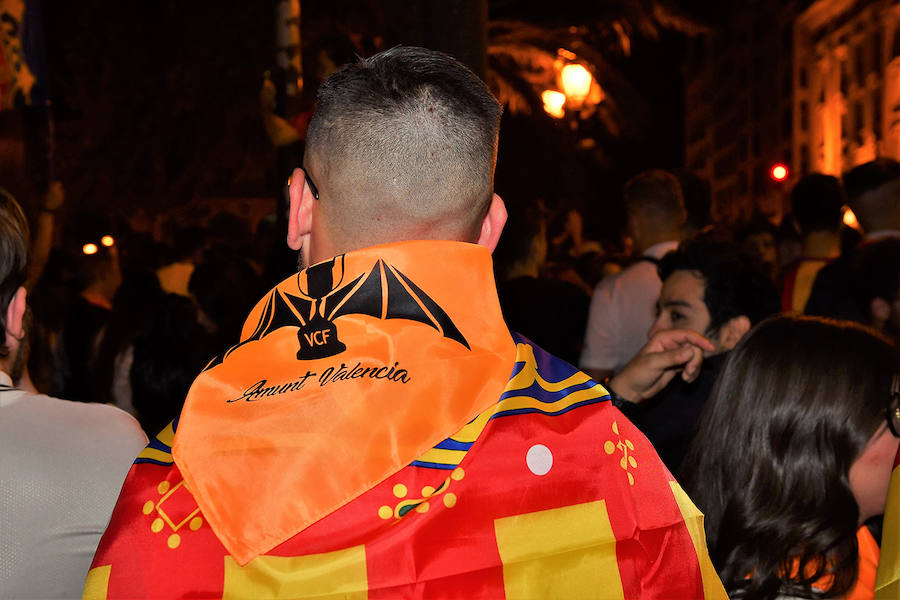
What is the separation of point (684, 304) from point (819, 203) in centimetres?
218

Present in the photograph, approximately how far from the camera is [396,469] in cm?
147

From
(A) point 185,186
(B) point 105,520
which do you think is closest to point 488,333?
(B) point 105,520

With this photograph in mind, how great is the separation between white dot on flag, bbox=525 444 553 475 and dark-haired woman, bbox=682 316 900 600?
1.07 m

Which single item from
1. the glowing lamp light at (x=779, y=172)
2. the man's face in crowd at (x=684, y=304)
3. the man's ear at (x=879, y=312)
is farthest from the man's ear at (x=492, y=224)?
the glowing lamp light at (x=779, y=172)

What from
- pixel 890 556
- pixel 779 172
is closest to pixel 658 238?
pixel 890 556

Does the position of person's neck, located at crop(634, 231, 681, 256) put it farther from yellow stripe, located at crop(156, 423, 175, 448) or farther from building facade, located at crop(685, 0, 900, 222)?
building facade, located at crop(685, 0, 900, 222)

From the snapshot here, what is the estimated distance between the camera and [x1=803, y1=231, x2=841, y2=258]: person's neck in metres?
5.63

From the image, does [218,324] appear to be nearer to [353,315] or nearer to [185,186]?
[353,315]

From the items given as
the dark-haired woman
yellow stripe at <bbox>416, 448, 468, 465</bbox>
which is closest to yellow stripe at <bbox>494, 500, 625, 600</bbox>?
yellow stripe at <bbox>416, 448, 468, 465</bbox>

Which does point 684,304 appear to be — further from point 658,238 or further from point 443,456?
point 443,456

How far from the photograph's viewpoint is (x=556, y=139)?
1247cm

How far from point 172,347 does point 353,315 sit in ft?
9.60

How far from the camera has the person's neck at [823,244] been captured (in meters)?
5.63

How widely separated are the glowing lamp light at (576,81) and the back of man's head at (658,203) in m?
6.64
